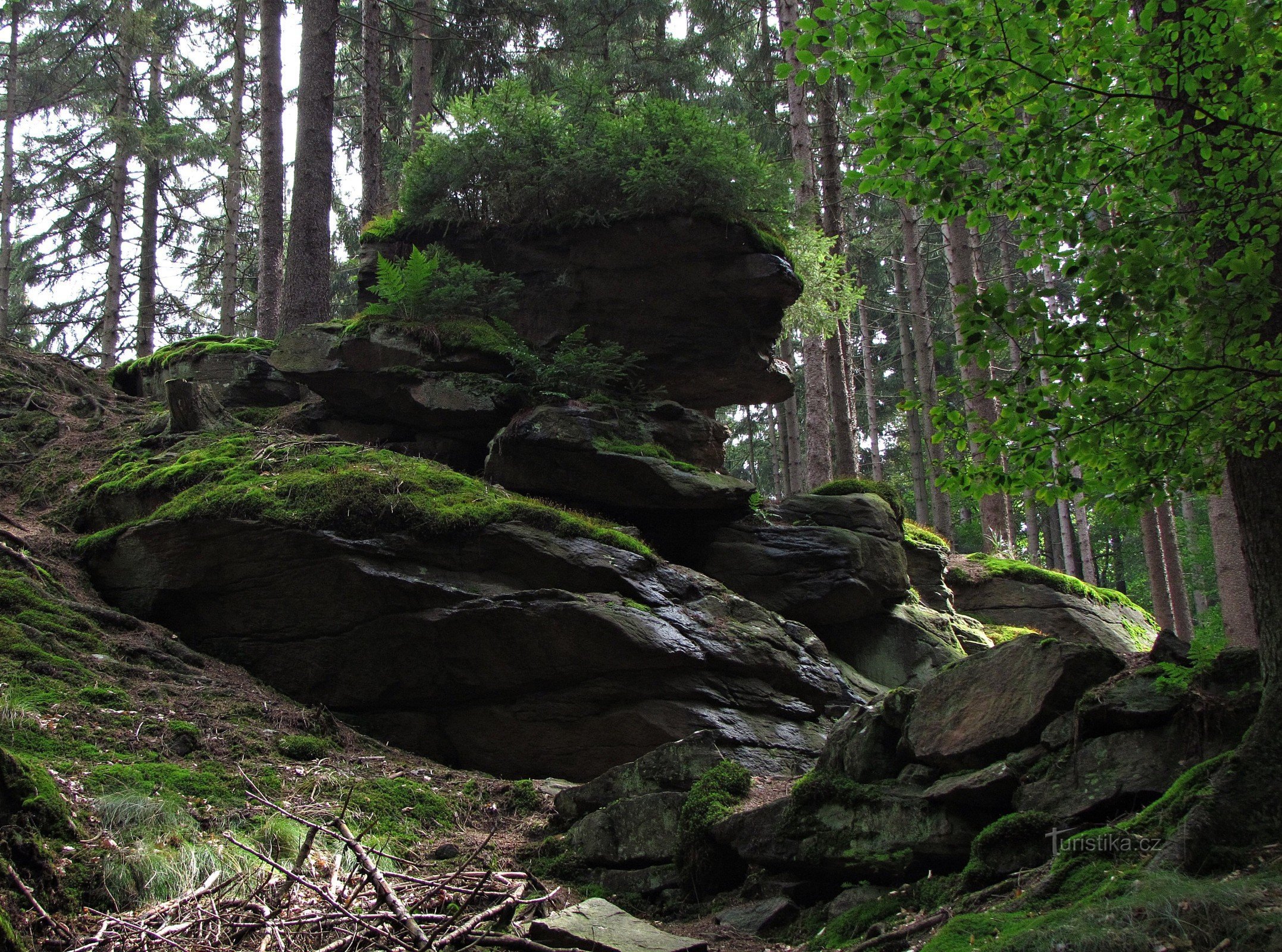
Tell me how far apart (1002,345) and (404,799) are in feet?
17.6

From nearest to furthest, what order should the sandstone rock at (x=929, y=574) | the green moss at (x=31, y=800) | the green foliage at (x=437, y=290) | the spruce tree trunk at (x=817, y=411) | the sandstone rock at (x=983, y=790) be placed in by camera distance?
1. the green moss at (x=31, y=800)
2. the sandstone rock at (x=983, y=790)
3. the green foliage at (x=437, y=290)
4. the sandstone rock at (x=929, y=574)
5. the spruce tree trunk at (x=817, y=411)

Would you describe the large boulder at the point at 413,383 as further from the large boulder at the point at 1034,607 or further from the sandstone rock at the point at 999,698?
the large boulder at the point at 1034,607

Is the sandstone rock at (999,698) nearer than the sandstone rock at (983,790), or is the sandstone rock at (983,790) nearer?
the sandstone rock at (983,790)

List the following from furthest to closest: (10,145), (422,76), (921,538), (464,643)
Answer: (10,145)
(422,76)
(921,538)
(464,643)

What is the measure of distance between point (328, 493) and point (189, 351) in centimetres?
620

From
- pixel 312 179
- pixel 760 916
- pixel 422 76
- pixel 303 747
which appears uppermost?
pixel 422 76

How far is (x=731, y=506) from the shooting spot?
1063 cm

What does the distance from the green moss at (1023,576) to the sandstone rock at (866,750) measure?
10.3 meters

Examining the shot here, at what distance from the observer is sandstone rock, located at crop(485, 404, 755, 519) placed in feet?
33.0

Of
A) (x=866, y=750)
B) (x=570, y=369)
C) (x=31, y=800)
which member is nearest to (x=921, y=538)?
(x=570, y=369)

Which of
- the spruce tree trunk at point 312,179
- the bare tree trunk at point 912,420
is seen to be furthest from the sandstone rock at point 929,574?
the bare tree trunk at point 912,420

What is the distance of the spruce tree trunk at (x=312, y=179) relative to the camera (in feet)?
46.0

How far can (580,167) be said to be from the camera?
1157 centimetres

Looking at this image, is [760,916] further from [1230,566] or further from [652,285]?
[652,285]
